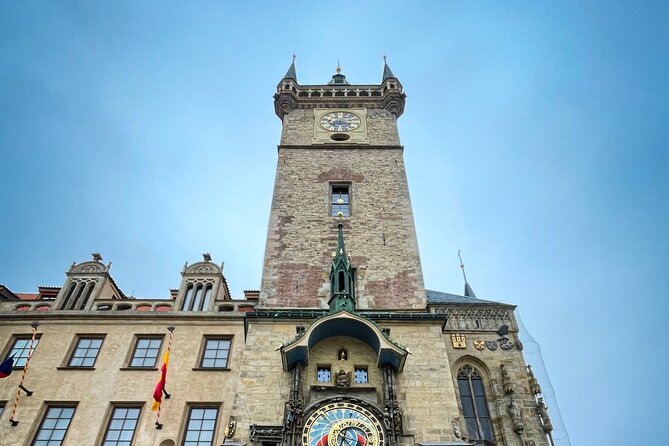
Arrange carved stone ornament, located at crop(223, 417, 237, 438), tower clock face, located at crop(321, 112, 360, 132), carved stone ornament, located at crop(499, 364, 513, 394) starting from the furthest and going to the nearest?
1. tower clock face, located at crop(321, 112, 360, 132)
2. carved stone ornament, located at crop(499, 364, 513, 394)
3. carved stone ornament, located at crop(223, 417, 237, 438)

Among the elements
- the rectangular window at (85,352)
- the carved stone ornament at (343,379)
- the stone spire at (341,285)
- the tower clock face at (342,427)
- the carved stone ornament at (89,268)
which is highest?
the carved stone ornament at (89,268)

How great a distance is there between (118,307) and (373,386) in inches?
375

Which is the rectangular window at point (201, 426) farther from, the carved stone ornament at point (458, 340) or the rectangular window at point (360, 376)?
the carved stone ornament at point (458, 340)

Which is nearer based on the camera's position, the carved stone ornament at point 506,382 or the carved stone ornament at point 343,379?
the carved stone ornament at point 343,379

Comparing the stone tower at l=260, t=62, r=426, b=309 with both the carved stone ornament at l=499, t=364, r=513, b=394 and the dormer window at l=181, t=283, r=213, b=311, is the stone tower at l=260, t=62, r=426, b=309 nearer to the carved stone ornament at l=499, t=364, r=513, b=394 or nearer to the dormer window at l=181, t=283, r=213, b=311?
the dormer window at l=181, t=283, r=213, b=311

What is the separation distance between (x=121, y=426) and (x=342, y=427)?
6361 millimetres

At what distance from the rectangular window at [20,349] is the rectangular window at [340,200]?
11.1 m

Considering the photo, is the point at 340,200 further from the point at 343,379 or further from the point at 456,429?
the point at 456,429

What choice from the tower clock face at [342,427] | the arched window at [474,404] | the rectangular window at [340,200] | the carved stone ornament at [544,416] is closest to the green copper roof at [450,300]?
the arched window at [474,404]

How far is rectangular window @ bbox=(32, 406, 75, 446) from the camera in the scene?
1507cm

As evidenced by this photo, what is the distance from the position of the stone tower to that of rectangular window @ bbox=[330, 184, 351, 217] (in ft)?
0.13

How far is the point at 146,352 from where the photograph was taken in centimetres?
1753

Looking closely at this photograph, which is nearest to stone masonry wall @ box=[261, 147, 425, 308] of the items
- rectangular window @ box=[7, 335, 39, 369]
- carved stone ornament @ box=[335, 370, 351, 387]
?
carved stone ornament @ box=[335, 370, 351, 387]

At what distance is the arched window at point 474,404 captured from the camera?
50.5 feet
